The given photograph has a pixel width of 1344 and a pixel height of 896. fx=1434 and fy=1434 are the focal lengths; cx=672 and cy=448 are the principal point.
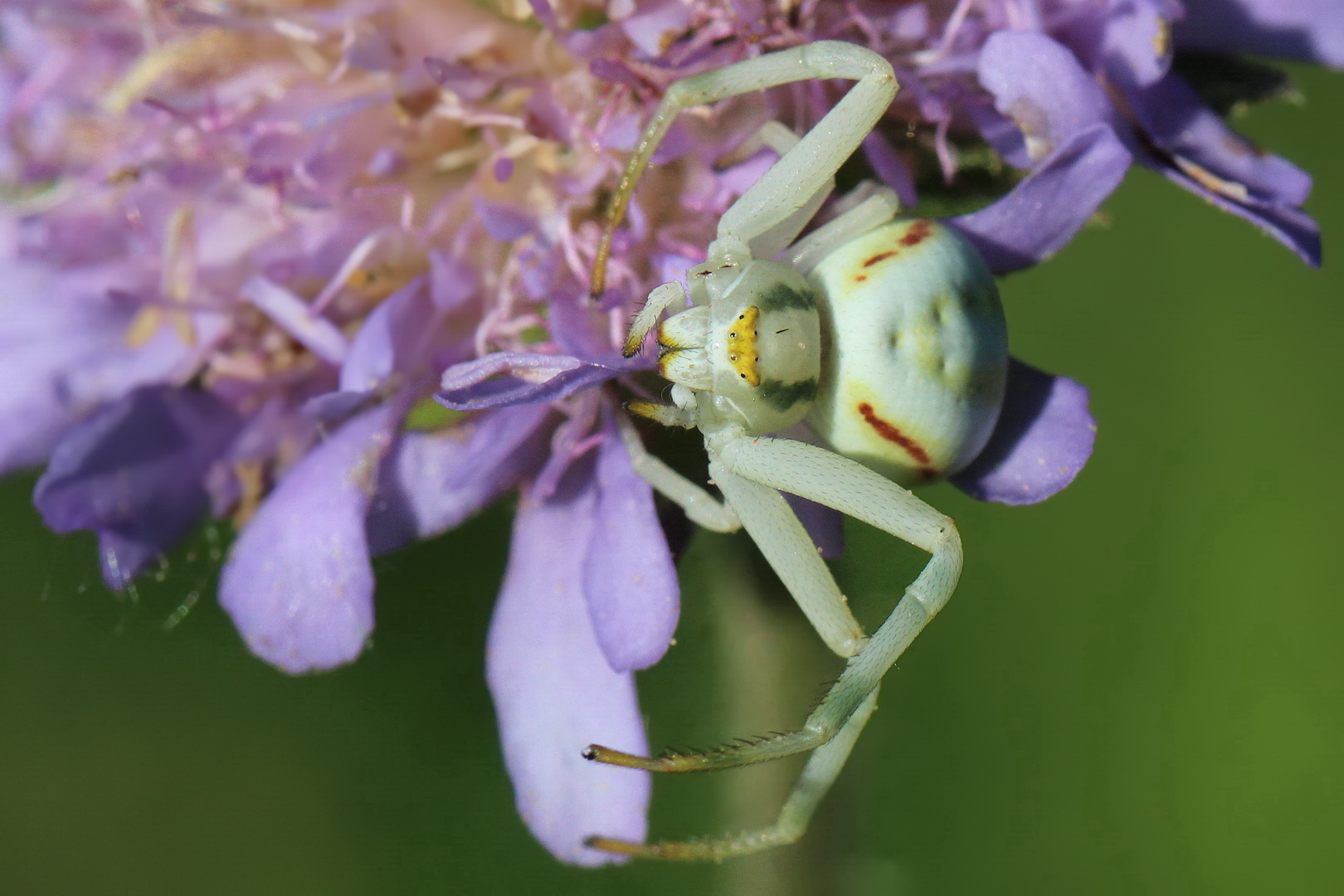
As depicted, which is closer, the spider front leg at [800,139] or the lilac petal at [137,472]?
the spider front leg at [800,139]

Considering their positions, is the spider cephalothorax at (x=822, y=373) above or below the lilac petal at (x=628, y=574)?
above

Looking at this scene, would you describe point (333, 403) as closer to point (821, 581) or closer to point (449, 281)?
point (449, 281)

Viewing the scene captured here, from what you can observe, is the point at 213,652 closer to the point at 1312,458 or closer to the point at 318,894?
the point at 318,894

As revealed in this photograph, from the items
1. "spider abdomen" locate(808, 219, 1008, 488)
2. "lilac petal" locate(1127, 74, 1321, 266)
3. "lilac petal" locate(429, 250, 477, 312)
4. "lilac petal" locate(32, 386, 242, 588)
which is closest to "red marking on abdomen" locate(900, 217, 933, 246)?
"spider abdomen" locate(808, 219, 1008, 488)

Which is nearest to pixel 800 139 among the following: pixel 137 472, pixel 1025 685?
pixel 137 472

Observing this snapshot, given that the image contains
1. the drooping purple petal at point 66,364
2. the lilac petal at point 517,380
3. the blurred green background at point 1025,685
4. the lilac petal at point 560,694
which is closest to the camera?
the lilac petal at point 517,380

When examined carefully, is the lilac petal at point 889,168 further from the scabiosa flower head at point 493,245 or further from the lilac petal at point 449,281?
the lilac petal at point 449,281

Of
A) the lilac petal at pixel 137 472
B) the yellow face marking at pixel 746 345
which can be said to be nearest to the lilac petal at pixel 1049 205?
the yellow face marking at pixel 746 345
